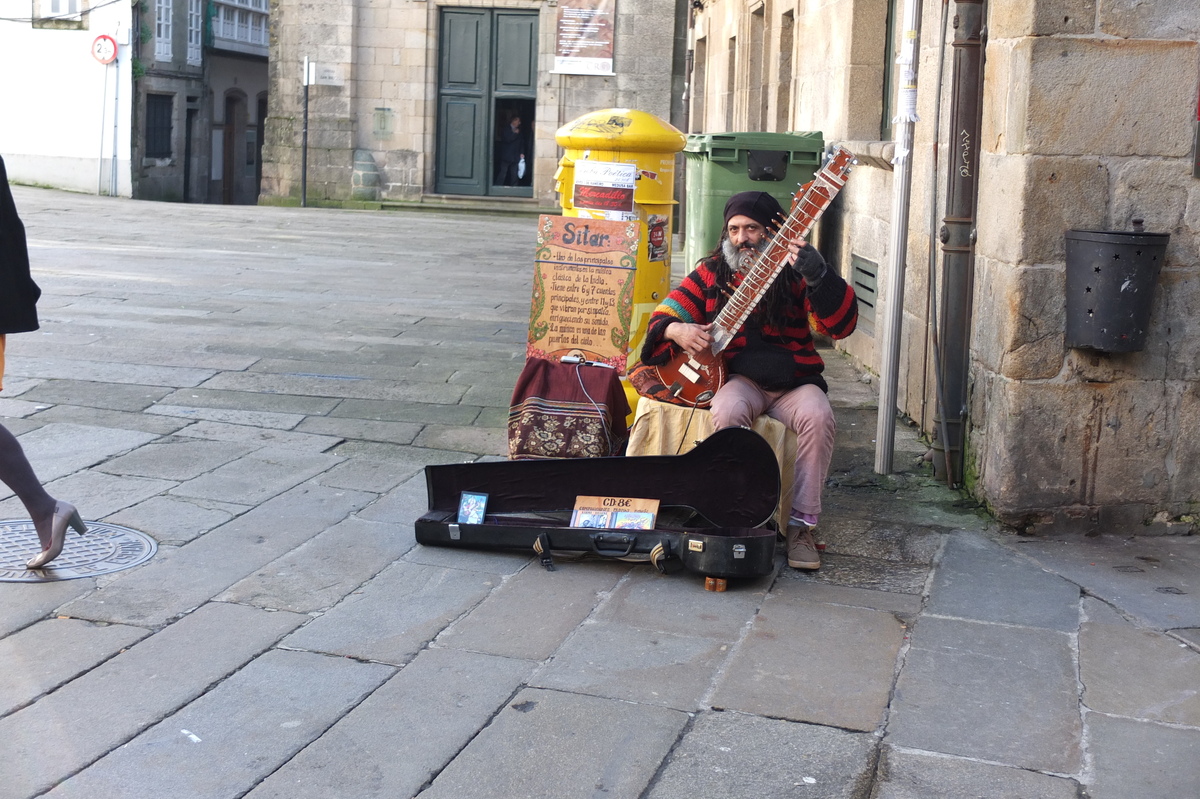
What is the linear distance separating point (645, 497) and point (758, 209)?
1137 millimetres

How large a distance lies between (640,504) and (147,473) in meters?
2.26

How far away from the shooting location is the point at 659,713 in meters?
3.52

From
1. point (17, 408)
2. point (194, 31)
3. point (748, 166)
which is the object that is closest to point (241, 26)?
point (194, 31)

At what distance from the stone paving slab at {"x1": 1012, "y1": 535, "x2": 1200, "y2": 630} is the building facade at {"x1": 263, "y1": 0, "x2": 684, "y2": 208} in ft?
62.1

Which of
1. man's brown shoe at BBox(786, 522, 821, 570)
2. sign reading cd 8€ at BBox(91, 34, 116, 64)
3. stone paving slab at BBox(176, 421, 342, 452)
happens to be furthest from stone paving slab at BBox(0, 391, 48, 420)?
sign reading cd 8€ at BBox(91, 34, 116, 64)

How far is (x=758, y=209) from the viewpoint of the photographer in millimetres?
4941

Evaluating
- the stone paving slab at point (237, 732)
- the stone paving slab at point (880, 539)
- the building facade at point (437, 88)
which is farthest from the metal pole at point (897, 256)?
the building facade at point (437, 88)

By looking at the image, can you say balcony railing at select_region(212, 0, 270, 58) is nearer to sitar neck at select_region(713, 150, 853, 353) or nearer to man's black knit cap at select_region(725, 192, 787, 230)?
man's black knit cap at select_region(725, 192, 787, 230)

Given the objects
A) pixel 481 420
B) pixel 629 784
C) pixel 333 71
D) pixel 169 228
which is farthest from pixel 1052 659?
pixel 333 71

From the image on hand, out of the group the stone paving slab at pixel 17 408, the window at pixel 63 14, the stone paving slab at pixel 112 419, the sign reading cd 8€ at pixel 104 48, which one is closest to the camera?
the stone paving slab at pixel 112 419

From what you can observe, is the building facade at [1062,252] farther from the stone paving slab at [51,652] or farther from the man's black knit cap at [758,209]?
the stone paving slab at [51,652]

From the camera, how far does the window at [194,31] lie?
31031 mm

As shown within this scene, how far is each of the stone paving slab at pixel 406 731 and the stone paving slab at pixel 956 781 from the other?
3.35ft

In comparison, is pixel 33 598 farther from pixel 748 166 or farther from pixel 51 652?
pixel 748 166
